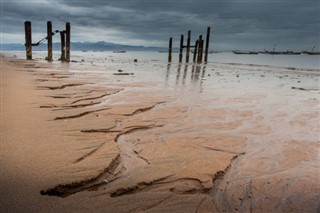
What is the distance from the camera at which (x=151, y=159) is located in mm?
2840

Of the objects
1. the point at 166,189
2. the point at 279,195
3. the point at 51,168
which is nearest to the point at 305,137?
the point at 279,195

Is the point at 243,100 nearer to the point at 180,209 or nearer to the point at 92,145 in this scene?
the point at 92,145

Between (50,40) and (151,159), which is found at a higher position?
(50,40)

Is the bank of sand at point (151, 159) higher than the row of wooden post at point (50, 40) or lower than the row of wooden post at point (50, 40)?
lower

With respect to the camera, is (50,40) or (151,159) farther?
(50,40)

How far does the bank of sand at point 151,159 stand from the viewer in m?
2.01

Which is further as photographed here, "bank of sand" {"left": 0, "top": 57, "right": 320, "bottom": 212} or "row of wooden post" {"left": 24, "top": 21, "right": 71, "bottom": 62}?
"row of wooden post" {"left": 24, "top": 21, "right": 71, "bottom": 62}

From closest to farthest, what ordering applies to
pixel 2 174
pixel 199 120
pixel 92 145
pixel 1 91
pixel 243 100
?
1. pixel 2 174
2. pixel 92 145
3. pixel 199 120
4. pixel 1 91
5. pixel 243 100

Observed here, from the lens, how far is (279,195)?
2.31 metres

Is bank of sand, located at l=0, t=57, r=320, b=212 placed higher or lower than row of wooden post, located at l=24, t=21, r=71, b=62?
lower

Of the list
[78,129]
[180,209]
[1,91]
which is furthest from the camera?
[1,91]

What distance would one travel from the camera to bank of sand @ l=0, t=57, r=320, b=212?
6.58ft

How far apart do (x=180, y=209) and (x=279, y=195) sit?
0.96 metres

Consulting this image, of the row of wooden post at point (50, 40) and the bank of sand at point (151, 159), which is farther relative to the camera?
the row of wooden post at point (50, 40)
